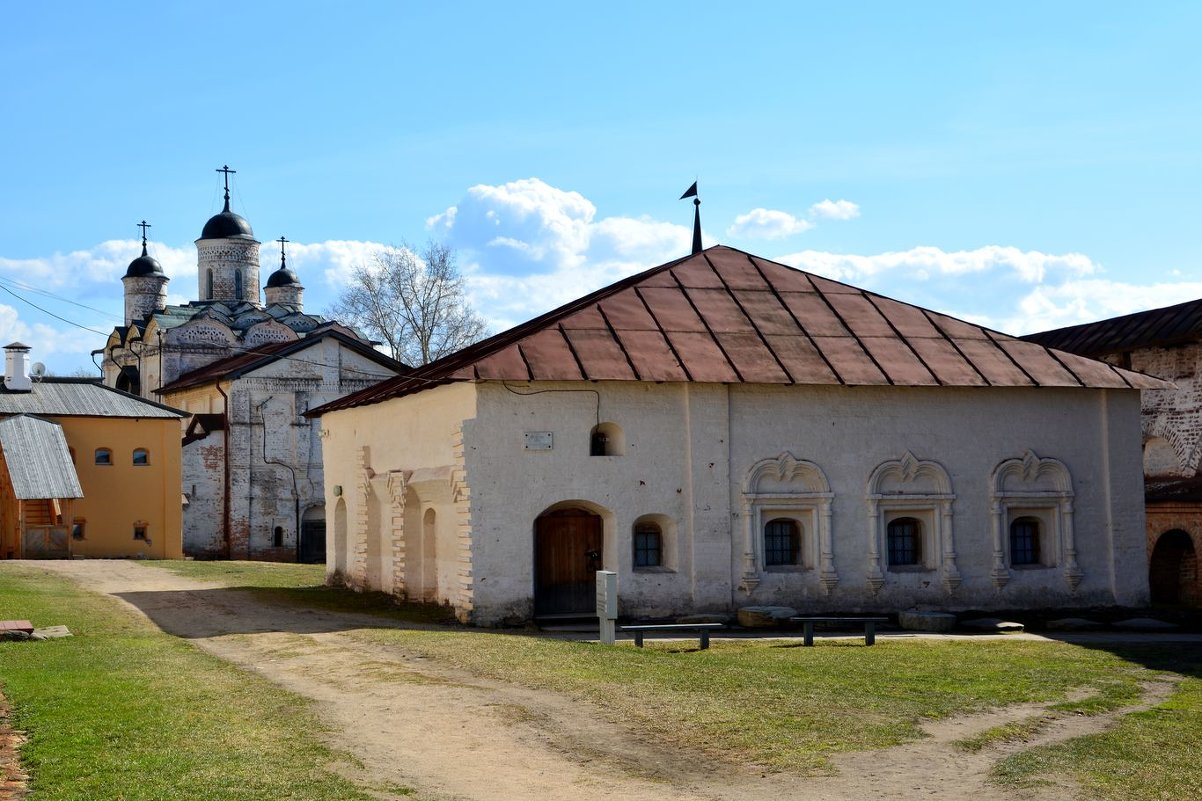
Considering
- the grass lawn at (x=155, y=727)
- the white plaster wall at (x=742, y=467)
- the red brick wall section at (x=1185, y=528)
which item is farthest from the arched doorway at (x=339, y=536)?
the red brick wall section at (x=1185, y=528)

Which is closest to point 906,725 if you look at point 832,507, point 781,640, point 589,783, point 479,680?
point 589,783

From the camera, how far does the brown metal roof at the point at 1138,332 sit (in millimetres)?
27703

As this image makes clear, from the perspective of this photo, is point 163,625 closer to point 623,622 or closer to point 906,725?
point 623,622

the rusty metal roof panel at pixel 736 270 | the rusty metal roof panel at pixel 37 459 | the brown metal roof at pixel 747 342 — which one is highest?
the rusty metal roof panel at pixel 736 270

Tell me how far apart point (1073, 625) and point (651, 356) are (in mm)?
7856

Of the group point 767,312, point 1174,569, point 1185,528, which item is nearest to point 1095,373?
point 1185,528

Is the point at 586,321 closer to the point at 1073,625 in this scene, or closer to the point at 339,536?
the point at 339,536

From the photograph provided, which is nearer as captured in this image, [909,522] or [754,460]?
[754,460]

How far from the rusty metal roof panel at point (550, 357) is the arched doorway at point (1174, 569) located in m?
13.6

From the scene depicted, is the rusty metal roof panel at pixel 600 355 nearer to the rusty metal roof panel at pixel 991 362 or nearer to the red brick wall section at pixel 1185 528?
the rusty metal roof panel at pixel 991 362

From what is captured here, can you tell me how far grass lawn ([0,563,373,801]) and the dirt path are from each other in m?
0.40

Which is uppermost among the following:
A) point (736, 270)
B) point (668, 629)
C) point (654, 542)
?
point (736, 270)

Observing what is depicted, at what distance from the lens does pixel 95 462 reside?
121ft

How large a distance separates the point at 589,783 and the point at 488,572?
10.9 metres
